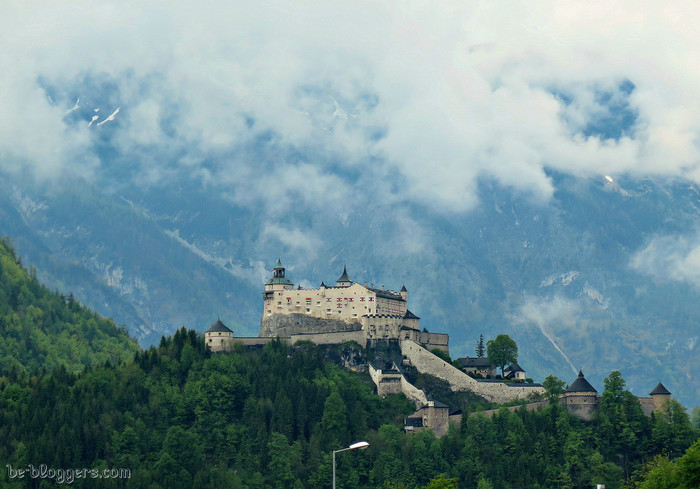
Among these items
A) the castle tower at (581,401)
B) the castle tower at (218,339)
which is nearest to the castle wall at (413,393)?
the castle tower at (581,401)

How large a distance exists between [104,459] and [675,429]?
61433 millimetres

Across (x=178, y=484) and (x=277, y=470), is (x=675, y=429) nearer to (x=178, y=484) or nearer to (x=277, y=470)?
(x=277, y=470)

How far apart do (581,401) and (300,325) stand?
38.4m

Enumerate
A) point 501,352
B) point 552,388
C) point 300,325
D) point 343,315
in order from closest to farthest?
point 552,388 → point 343,315 → point 501,352 → point 300,325

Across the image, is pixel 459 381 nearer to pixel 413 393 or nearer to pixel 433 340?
pixel 413 393

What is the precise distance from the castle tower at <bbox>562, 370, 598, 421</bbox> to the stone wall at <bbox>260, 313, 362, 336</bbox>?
94.0 ft

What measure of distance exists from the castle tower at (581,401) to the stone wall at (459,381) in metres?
3.78

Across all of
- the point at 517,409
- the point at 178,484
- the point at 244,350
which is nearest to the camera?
the point at 178,484

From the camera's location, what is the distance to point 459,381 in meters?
168

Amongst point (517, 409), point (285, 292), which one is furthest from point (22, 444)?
point (517, 409)

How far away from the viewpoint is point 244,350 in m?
174

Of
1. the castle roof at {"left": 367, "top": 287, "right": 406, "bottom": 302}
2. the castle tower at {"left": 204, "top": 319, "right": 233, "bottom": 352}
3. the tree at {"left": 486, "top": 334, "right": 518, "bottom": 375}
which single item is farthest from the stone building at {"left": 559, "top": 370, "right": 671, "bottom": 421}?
the castle tower at {"left": 204, "top": 319, "right": 233, "bottom": 352}

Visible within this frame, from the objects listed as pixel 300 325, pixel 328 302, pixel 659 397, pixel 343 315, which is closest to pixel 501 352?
pixel 343 315

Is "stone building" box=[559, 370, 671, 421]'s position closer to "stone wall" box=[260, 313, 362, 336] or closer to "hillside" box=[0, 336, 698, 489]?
"hillside" box=[0, 336, 698, 489]
